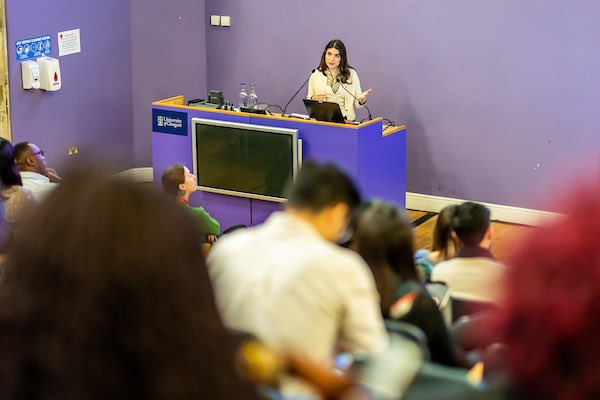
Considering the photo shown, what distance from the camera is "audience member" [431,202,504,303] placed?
3404 millimetres

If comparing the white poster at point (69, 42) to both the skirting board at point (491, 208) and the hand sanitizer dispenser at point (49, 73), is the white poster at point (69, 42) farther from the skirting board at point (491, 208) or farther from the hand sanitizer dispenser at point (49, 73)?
the skirting board at point (491, 208)

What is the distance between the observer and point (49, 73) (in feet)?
24.3

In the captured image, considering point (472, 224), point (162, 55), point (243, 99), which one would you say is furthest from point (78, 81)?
point (472, 224)

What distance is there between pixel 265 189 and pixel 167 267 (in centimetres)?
588

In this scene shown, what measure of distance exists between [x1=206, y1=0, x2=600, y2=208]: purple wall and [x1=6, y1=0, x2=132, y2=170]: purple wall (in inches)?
39.7

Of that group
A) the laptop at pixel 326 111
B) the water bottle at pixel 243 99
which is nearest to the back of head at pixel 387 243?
the laptop at pixel 326 111

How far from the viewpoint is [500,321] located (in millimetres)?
1100

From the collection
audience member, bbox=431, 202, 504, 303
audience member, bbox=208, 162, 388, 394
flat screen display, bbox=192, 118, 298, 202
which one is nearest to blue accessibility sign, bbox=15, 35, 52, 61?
flat screen display, bbox=192, 118, 298, 202

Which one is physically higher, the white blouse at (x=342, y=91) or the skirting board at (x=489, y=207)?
the white blouse at (x=342, y=91)

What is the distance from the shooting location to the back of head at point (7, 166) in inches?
178

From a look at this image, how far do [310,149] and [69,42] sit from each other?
2.33m

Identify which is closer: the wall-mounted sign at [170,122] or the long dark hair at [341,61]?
the wall-mounted sign at [170,122]

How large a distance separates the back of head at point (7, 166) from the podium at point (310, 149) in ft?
8.10

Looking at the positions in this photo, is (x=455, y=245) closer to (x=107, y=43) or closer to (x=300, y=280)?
(x=300, y=280)
